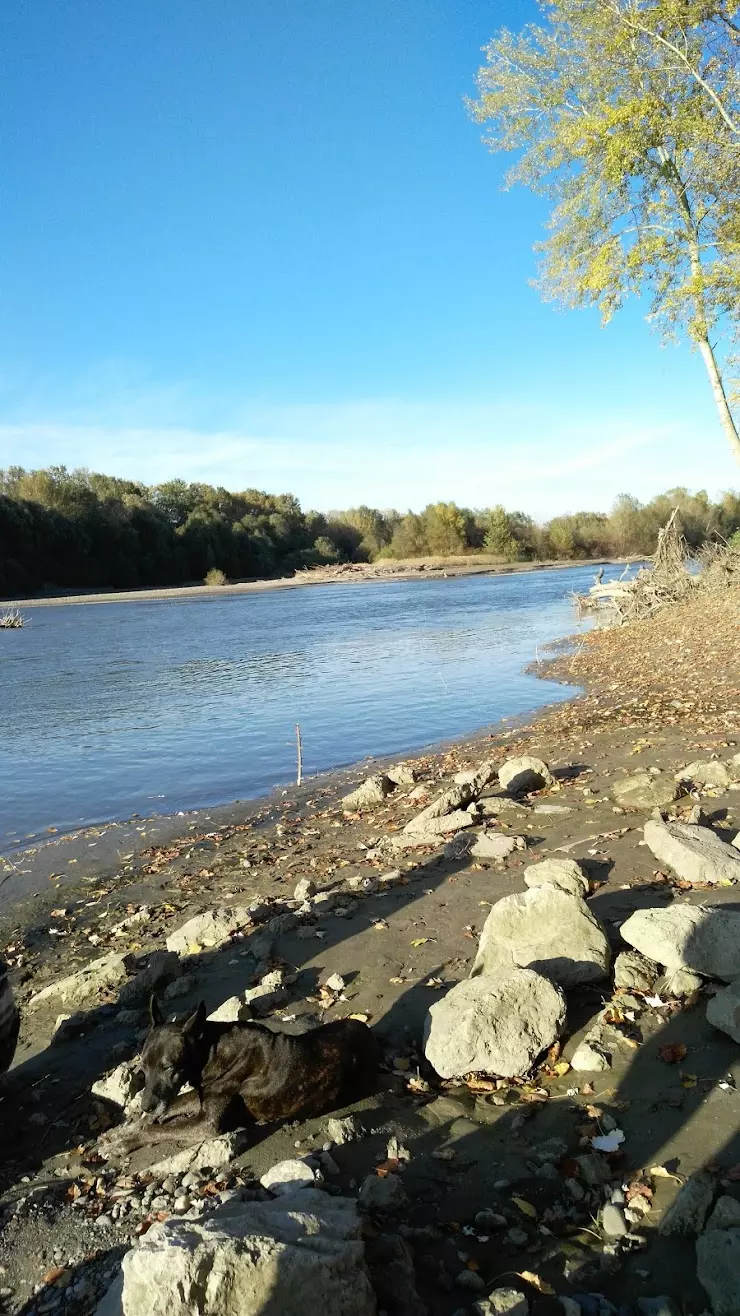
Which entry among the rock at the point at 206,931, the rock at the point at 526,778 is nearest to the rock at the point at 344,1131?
the rock at the point at 206,931

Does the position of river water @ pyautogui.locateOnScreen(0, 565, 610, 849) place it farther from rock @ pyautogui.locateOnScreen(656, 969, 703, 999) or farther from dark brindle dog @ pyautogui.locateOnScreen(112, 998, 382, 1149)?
rock @ pyautogui.locateOnScreen(656, 969, 703, 999)

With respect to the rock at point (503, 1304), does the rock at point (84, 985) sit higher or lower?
A: lower

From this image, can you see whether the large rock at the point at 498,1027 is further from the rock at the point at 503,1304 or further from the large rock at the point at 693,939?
the rock at the point at 503,1304

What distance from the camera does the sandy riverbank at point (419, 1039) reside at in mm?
2891

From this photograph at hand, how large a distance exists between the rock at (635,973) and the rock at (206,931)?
9.43ft

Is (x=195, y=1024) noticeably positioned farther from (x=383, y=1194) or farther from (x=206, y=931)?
(x=206, y=931)

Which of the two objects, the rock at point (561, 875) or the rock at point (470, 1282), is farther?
the rock at point (561, 875)

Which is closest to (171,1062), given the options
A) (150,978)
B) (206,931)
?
(150,978)

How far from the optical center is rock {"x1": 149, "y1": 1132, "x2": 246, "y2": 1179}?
11.4 feet

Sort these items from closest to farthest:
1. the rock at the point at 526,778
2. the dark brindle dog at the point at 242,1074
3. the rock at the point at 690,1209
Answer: the rock at the point at 690,1209 → the dark brindle dog at the point at 242,1074 → the rock at the point at 526,778

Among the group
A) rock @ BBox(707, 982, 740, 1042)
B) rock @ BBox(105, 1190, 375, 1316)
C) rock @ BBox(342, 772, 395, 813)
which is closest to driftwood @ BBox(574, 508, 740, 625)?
rock @ BBox(342, 772, 395, 813)

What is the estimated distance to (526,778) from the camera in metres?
8.66

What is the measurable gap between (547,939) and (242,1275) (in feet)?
8.49

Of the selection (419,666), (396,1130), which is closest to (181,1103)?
(396,1130)
